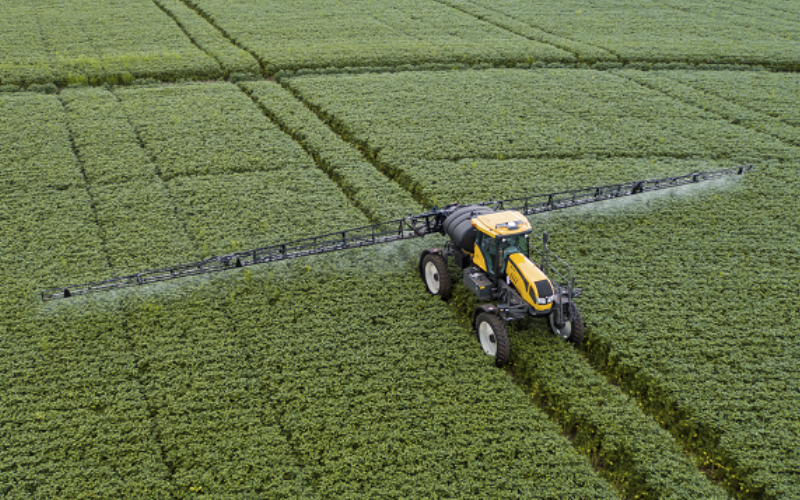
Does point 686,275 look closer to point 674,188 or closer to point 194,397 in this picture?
point 674,188

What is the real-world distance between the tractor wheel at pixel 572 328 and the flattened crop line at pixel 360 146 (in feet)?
25.9

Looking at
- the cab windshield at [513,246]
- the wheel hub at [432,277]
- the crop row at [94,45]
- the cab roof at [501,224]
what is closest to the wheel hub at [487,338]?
the cab windshield at [513,246]

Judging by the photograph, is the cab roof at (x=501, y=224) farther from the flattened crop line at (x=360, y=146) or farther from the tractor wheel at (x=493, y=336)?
the flattened crop line at (x=360, y=146)

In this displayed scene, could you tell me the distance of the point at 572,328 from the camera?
1450 cm

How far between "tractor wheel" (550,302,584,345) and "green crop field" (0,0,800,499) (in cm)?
21

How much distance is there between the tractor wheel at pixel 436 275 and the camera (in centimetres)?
1608

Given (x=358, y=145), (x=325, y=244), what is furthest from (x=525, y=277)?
(x=358, y=145)

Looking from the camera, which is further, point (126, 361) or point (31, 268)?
point (31, 268)

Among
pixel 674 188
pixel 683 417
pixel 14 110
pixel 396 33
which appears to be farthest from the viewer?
pixel 396 33

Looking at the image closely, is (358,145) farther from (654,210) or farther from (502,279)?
(502,279)

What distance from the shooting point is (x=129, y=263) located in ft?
58.2

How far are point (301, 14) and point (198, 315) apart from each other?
1371 inches

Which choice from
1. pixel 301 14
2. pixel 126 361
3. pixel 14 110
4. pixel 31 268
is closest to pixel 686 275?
pixel 126 361

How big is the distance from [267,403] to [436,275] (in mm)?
5515
